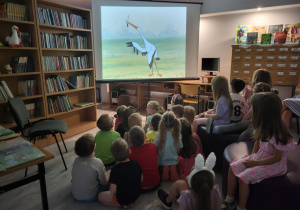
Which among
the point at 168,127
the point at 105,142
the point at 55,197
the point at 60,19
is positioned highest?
the point at 60,19

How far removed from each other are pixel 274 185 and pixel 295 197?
0.14 meters

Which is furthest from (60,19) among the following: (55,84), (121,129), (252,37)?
(252,37)

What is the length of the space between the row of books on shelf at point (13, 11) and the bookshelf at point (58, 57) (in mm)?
61

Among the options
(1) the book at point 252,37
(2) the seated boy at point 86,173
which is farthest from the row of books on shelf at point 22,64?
(1) the book at point 252,37

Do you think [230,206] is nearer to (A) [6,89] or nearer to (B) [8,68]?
(A) [6,89]

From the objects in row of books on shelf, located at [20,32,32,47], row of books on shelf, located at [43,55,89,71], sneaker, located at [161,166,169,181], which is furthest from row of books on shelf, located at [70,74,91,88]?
sneaker, located at [161,166,169,181]

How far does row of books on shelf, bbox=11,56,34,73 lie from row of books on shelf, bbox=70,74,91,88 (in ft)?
2.51

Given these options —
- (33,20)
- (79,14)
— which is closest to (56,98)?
(33,20)

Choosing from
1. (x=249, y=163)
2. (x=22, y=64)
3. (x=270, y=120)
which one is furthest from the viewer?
(x=22, y=64)

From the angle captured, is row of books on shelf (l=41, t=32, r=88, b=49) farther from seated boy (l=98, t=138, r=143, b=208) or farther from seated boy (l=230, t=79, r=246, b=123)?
seated boy (l=230, t=79, r=246, b=123)

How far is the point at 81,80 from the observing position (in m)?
3.81

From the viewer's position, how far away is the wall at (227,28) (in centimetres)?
429

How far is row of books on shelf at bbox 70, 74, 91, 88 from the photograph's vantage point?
372 centimetres

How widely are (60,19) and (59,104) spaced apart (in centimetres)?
130
